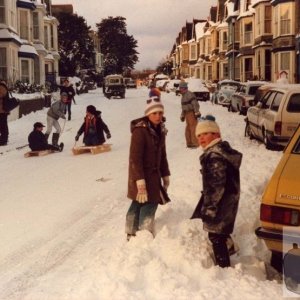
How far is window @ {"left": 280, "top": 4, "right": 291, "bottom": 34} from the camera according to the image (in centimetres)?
3934

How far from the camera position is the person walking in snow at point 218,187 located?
17.1 feet

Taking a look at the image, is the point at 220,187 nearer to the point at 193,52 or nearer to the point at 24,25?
the point at 24,25

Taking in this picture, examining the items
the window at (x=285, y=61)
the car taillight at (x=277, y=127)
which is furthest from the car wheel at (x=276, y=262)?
the window at (x=285, y=61)

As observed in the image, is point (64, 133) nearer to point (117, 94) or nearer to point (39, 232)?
point (39, 232)

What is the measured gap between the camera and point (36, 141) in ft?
44.7

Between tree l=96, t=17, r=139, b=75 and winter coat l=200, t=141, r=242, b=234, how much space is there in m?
85.1

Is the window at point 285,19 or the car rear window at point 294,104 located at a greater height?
the window at point 285,19

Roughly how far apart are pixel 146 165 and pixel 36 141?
8165 mm

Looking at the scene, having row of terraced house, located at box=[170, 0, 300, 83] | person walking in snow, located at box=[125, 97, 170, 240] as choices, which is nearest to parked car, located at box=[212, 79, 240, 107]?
row of terraced house, located at box=[170, 0, 300, 83]

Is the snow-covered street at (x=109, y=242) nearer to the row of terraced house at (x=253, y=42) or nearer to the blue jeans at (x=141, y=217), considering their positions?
the blue jeans at (x=141, y=217)

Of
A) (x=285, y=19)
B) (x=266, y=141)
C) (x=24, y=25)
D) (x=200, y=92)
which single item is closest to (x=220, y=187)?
(x=266, y=141)

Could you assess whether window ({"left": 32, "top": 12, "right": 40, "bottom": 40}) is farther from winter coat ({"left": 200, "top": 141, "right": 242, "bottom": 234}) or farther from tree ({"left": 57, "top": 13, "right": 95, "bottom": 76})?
winter coat ({"left": 200, "top": 141, "right": 242, "bottom": 234})

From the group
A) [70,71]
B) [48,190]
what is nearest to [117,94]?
[70,71]

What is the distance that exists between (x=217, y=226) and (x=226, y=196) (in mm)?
299
